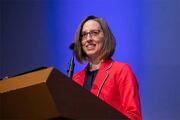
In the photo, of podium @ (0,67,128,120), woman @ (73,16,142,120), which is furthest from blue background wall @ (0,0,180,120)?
podium @ (0,67,128,120)

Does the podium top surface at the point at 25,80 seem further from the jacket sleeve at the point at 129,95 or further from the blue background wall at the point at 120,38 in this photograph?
the blue background wall at the point at 120,38

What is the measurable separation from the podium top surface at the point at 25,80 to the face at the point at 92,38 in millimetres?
932

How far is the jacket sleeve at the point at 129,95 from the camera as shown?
153 cm

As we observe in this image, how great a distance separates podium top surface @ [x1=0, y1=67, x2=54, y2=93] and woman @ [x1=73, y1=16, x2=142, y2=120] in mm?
744

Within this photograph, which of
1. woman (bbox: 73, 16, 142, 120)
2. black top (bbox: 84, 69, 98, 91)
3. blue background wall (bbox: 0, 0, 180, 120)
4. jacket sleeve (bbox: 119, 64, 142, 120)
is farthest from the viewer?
blue background wall (bbox: 0, 0, 180, 120)

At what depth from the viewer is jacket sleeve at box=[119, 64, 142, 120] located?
5.03 ft

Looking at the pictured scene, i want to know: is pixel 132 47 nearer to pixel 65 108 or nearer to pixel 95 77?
pixel 95 77

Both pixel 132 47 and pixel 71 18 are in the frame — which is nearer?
pixel 132 47

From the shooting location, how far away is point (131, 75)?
1703mm

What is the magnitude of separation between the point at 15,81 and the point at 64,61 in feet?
5.58

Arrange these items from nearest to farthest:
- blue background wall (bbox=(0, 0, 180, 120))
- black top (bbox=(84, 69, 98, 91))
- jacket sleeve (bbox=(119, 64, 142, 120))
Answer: jacket sleeve (bbox=(119, 64, 142, 120)), black top (bbox=(84, 69, 98, 91)), blue background wall (bbox=(0, 0, 180, 120))

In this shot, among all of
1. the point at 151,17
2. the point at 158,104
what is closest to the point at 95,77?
the point at 158,104

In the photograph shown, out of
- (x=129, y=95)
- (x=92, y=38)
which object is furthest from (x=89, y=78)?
(x=129, y=95)

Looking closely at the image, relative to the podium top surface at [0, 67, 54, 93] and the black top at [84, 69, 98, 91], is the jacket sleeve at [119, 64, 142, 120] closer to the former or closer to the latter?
the black top at [84, 69, 98, 91]
